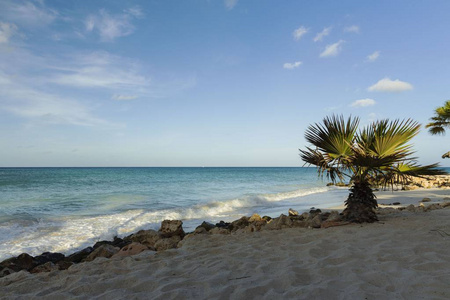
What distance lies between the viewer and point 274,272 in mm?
3504

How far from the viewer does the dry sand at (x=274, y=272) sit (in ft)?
9.60

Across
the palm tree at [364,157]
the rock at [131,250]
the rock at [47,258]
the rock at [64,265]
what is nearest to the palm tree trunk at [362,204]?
the palm tree at [364,157]

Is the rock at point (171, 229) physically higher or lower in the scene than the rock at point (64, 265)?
higher

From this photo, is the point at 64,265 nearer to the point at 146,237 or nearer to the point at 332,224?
the point at 146,237

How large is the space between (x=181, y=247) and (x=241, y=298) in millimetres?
2726

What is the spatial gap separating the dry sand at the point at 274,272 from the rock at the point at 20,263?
1.43 m

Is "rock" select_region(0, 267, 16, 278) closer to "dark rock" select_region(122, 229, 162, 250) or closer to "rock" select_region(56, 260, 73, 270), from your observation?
"rock" select_region(56, 260, 73, 270)

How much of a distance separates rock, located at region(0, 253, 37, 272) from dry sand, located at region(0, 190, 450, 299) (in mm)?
1430

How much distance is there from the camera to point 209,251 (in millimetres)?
4781

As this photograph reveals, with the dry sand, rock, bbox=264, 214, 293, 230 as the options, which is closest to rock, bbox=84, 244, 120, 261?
the dry sand

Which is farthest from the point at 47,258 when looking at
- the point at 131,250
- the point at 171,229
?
the point at 171,229

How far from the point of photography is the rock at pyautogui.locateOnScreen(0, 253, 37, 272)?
208 inches

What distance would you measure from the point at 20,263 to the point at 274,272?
4998 mm

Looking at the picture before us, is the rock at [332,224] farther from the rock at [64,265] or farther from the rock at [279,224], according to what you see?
the rock at [64,265]
